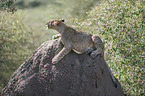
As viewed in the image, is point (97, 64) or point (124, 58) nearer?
point (97, 64)

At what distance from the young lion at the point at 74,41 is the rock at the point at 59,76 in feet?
0.59

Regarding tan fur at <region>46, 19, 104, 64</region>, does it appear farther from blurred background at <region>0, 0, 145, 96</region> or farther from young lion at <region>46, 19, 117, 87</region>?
blurred background at <region>0, 0, 145, 96</region>

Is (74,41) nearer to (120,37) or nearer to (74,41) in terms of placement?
(74,41)

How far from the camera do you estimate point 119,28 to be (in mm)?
9383

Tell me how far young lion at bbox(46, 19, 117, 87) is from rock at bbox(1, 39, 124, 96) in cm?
18

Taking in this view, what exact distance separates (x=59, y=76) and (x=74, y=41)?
1146 millimetres

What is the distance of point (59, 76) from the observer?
5.87 meters

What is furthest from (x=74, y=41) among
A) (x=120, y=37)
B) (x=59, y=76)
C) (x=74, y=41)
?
(x=120, y=37)

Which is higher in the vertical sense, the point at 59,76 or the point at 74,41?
the point at 74,41

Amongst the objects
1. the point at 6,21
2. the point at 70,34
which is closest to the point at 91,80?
the point at 70,34

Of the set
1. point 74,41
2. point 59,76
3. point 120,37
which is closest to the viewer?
point 59,76

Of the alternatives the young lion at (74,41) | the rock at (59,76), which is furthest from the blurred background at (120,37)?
the rock at (59,76)

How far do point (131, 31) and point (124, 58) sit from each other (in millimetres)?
1325

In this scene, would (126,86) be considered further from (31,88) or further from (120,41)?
(31,88)
